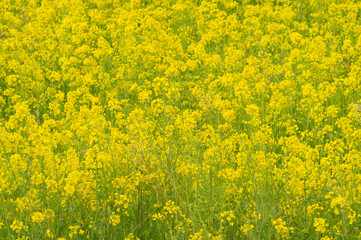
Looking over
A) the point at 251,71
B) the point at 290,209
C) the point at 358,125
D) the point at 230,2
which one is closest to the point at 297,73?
the point at 251,71

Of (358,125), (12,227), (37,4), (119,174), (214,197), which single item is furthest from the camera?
(37,4)

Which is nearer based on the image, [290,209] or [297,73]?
[290,209]

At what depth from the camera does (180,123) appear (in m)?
3.86

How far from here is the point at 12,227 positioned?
2.97 meters

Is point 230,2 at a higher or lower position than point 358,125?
higher

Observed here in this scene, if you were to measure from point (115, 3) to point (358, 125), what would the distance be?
13.1ft

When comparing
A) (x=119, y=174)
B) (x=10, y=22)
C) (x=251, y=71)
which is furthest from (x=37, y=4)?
(x=119, y=174)

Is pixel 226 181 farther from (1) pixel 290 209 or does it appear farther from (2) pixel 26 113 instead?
(2) pixel 26 113

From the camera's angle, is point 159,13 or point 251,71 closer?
point 251,71

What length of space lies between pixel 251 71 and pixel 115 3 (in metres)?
2.85

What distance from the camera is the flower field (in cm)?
315

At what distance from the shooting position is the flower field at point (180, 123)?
3152 millimetres

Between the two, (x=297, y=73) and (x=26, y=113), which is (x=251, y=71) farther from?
(x=26, y=113)

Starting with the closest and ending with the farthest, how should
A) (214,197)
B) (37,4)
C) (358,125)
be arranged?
(214,197) < (358,125) < (37,4)
